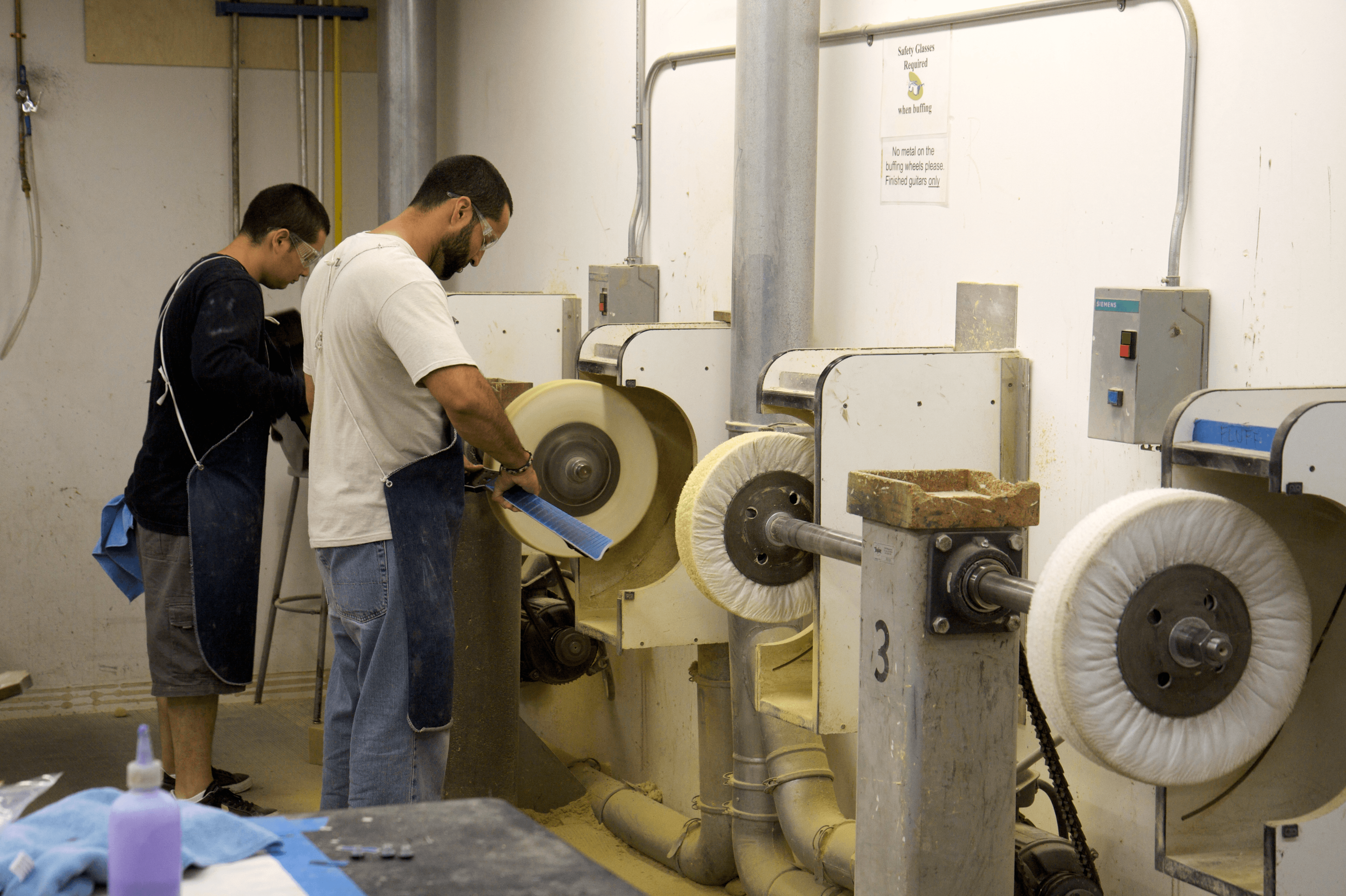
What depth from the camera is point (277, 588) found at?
4.93 metres

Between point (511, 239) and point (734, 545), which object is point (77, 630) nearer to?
point (511, 239)

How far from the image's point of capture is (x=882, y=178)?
2.96 metres

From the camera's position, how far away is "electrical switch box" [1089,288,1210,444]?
7.30 feet

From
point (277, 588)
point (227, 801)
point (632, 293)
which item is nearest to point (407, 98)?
point (632, 293)

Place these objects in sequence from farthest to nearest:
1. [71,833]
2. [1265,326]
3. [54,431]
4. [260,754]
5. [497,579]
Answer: [54,431]
[260,754]
[497,579]
[1265,326]
[71,833]

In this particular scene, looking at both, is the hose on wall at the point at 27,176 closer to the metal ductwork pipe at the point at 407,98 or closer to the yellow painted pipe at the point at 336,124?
the yellow painted pipe at the point at 336,124

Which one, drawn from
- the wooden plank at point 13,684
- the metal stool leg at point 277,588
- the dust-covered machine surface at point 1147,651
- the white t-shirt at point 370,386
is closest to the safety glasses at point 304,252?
the white t-shirt at point 370,386

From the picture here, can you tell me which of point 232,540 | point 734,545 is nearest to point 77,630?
point 232,540

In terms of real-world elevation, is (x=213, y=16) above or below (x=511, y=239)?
above

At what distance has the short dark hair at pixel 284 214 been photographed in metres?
3.34

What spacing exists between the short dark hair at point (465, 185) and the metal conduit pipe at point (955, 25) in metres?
0.79

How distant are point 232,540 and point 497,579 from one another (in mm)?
654

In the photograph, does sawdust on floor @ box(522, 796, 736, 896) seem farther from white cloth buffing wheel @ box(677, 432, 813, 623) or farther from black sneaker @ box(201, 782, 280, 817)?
white cloth buffing wheel @ box(677, 432, 813, 623)

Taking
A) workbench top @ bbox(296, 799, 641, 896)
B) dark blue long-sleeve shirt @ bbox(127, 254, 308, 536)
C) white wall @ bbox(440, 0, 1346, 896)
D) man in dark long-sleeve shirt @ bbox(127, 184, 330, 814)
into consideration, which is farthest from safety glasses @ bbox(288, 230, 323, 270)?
workbench top @ bbox(296, 799, 641, 896)
